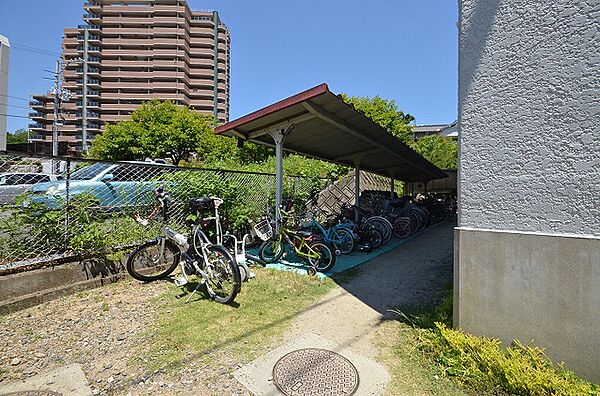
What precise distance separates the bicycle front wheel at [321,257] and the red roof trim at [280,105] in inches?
88.8

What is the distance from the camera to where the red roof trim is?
3.94m

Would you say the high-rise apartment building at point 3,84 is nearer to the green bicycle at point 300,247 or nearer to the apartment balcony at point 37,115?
the apartment balcony at point 37,115

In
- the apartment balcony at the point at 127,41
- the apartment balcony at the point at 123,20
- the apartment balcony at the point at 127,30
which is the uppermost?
the apartment balcony at the point at 123,20

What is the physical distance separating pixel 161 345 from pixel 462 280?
2711 mm

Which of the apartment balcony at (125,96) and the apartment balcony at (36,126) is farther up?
the apartment balcony at (125,96)

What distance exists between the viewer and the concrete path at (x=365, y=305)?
242 cm

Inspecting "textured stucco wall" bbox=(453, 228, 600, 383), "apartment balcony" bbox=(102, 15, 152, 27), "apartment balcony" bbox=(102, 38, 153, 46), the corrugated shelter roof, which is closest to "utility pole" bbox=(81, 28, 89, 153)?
"apartment balcony" bbox=(102, 38, 153, 46)

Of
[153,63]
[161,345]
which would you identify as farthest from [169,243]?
[153,63]

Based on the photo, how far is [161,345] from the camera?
2.58 meters

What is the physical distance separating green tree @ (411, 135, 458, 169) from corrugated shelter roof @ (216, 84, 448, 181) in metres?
14.6

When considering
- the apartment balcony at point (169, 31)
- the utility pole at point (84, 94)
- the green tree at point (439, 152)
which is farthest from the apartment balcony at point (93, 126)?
the green tree at point (439, 152)

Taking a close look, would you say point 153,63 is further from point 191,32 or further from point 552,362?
point 552,362

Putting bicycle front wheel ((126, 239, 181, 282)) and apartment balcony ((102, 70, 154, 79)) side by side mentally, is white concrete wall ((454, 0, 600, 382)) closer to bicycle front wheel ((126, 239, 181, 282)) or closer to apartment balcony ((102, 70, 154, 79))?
bicycle front wheel ((126, 239, 181, 282))

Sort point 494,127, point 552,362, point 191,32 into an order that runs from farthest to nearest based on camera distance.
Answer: point 191,32 → point 494,127 → point 552,362
